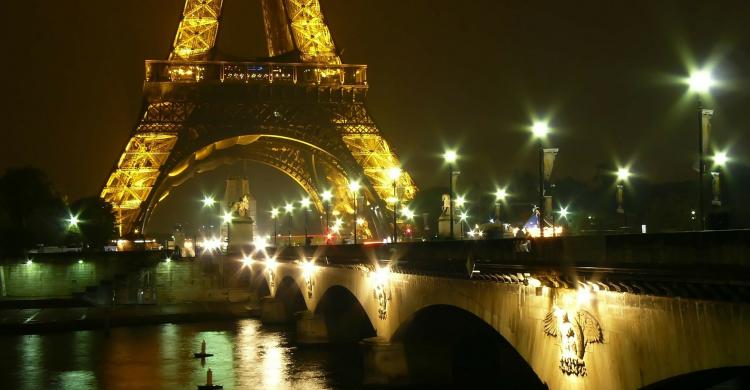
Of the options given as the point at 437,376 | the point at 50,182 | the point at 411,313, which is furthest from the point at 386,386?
the point at 50,182

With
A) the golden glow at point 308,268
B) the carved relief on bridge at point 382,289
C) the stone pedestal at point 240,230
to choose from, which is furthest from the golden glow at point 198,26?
the carved relief on bridge at point 382,289

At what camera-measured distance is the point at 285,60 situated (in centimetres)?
9700

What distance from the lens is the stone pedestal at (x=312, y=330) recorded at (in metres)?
50.0

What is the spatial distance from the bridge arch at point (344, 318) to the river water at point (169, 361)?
137 centimetres

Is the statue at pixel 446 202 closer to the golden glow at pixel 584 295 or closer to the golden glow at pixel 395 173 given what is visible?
the golden glow at pixel 395 173

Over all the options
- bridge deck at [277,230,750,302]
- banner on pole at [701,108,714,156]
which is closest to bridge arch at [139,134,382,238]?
bridge deck at [277,230,750,302]

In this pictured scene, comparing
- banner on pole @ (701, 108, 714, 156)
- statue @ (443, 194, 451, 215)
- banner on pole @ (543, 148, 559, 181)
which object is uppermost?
statue @ (443, 194, 451, 215)

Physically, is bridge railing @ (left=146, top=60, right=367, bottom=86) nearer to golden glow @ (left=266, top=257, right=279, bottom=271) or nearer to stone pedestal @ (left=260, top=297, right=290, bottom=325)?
golden glow @ (left=266, top=257, right=279, bottom=271)

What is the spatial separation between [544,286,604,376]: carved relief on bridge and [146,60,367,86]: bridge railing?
74.8 m

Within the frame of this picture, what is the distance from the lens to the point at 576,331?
1858cm

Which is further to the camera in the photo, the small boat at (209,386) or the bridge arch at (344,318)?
the bridge arch at (344,318)

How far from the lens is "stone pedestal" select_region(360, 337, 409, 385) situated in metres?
33.8

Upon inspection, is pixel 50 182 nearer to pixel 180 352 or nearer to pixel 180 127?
pixel 180 127

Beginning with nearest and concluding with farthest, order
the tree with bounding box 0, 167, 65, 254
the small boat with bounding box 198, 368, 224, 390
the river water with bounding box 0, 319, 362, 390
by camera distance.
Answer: the small boat with bounding box 198, 368, 224, 390
the river water with bounding box 0, 319, 362, 390
the tree with bounding box 0, 167, 65, 254
